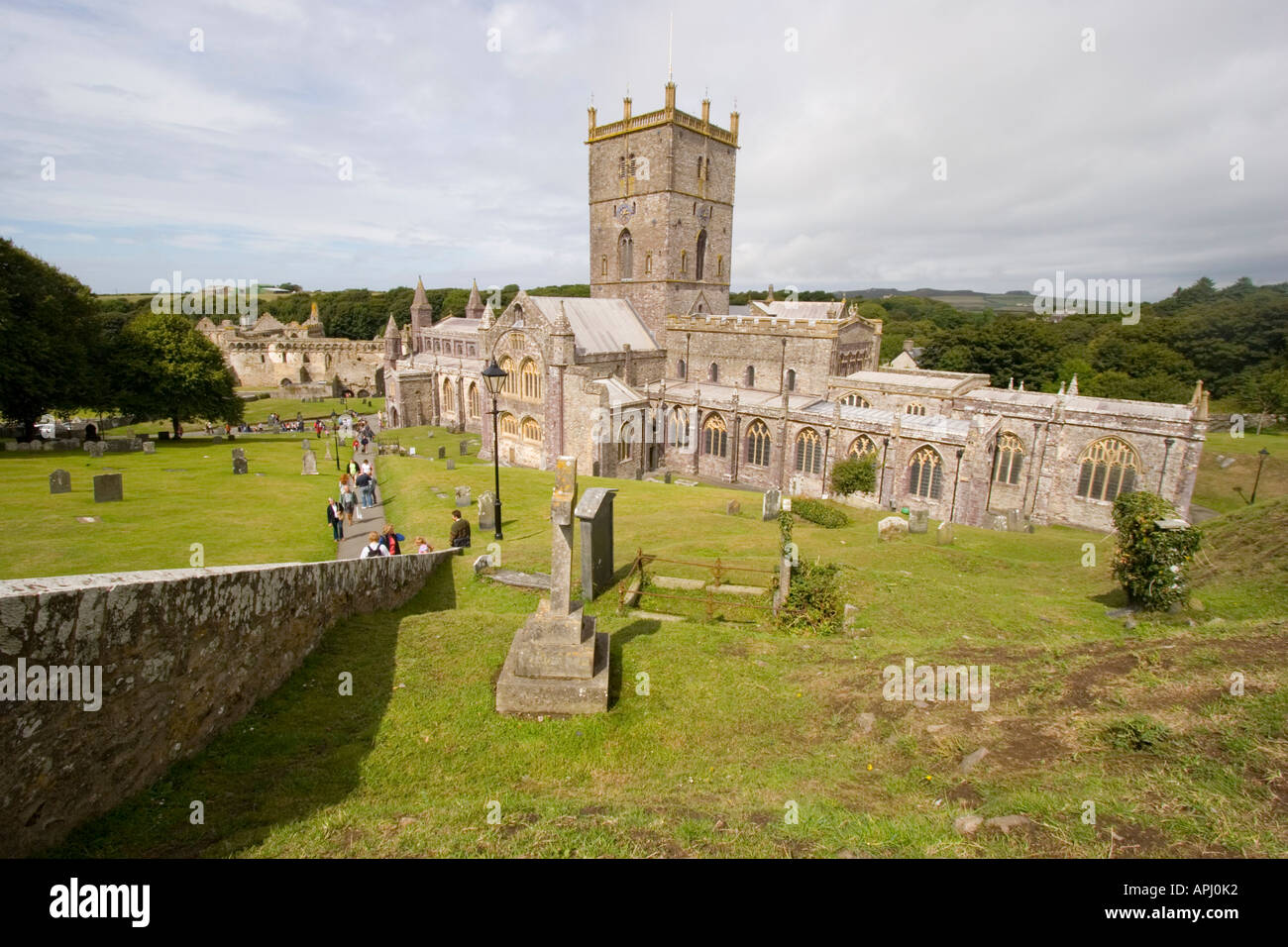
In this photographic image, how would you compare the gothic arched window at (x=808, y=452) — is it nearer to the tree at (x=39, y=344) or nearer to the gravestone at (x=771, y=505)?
the gravestone at (x=771, y=505)

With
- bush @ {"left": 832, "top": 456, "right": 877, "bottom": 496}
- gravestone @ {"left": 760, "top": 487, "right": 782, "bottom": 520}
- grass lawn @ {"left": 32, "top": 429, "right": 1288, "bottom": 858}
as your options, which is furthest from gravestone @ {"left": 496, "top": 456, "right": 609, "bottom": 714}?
bush @ {"left": 832, "top": 456, "right": 877, "bottom": 496}

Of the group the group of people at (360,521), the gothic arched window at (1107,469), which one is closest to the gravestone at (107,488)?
the group of people at (360,521)

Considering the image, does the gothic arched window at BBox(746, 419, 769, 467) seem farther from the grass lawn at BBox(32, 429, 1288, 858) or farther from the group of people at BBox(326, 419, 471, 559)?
the grass lawn at BBox(32, 429, 1288, 858)

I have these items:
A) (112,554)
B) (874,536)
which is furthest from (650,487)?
(112,554)

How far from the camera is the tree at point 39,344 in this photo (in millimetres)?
28672

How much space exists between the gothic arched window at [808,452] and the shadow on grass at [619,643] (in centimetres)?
2120

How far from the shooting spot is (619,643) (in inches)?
387

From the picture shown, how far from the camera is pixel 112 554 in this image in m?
14.2

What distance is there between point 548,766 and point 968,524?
80.4 ft

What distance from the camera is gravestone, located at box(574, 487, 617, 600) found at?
12.5m

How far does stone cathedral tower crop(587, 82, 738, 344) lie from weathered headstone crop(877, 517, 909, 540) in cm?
2250

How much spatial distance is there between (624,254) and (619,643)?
111ft

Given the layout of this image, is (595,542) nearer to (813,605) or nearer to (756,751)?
(813,605)
